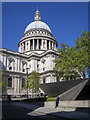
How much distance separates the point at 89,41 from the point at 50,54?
32155 millimetres

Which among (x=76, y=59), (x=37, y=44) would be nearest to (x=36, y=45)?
(x=37, y=44)

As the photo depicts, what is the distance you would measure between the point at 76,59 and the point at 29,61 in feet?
130

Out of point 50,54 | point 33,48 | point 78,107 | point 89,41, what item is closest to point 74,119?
point 78,107

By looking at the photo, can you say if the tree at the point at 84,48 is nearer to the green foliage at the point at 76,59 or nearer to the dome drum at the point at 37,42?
the green foliage at the point at 76,59

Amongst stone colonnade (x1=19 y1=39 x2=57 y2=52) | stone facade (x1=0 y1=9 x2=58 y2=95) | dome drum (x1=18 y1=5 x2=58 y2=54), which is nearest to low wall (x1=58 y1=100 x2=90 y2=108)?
stone facade (x1=0 y1=9 x2=58 y2=95)

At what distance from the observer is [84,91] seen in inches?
627

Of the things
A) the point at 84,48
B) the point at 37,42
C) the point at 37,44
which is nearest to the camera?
the point at 84,48

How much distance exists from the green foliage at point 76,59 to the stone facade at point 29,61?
24.6 metres

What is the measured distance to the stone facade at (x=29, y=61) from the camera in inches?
2084

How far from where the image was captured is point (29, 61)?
62.1m

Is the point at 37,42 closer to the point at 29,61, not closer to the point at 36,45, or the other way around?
the point at 36,45

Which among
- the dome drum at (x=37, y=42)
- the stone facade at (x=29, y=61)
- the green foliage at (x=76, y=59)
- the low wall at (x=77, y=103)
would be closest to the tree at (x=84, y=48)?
the green foliage at (x=76, y=59)

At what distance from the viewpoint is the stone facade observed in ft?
174

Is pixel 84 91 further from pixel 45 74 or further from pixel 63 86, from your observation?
pixel 45 74
